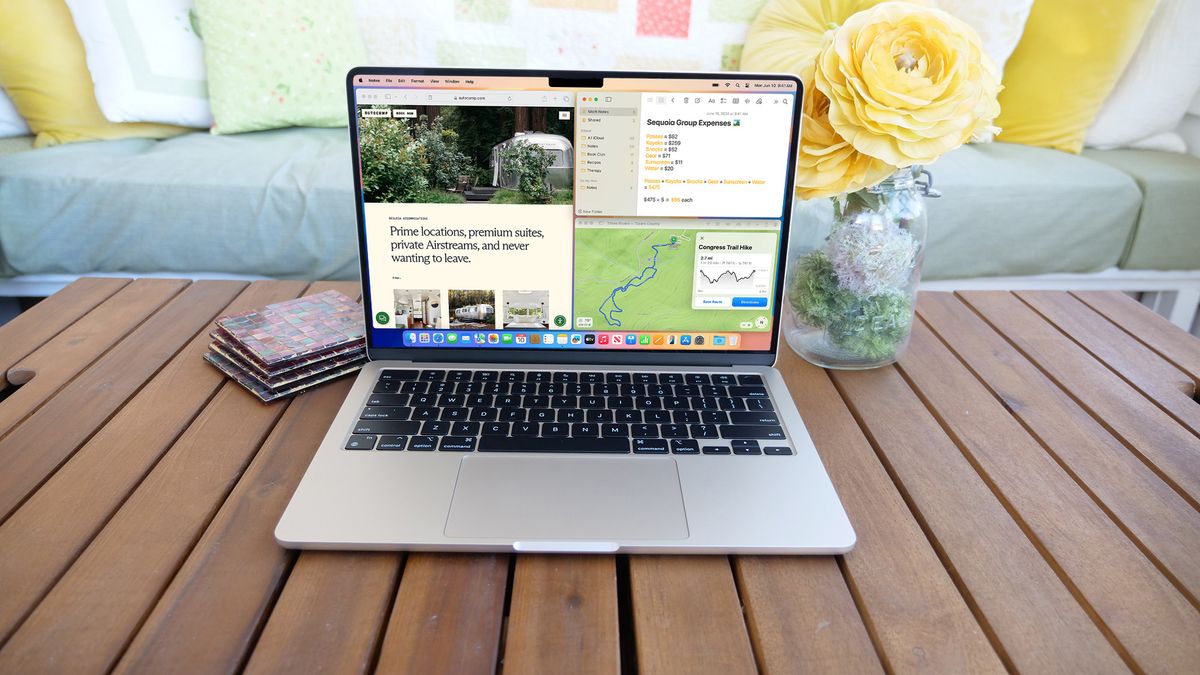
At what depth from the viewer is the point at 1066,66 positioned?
207cm

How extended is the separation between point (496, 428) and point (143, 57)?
1.69m

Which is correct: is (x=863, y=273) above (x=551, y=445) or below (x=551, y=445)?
above

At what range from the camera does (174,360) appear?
0.88 meters

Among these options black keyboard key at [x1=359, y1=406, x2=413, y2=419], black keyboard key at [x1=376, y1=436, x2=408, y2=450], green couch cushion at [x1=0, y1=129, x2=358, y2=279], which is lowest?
green couch cushion at [x1=0, y1=129, x2=358, y2=279]

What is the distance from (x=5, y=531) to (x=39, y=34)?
174 cm

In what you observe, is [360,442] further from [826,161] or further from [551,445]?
[826,161]

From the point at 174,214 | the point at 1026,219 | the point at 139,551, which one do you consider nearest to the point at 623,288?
the point at 139,551

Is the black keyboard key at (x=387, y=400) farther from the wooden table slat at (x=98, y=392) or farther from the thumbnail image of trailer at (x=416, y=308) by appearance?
the wooden table slat at (x=98, y=392)

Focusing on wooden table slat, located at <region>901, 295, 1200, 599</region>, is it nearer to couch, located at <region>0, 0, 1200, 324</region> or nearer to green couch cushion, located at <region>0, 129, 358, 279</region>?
couch, located at <region>0, 0, 1200, 324</region>

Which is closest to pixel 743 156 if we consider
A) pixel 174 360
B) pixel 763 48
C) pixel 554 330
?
pixel 554 330

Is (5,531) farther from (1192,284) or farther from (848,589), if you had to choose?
(1192,284)

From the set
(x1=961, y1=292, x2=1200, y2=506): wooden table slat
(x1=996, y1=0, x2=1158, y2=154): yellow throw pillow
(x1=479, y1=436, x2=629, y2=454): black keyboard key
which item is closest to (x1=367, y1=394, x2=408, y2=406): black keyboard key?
(x1=479, y1=436, x2=629, y2=454): black keyboard key

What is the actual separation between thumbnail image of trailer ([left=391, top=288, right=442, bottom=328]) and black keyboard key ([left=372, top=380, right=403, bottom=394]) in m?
0.06

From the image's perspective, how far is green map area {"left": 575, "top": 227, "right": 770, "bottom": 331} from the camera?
0.80m
